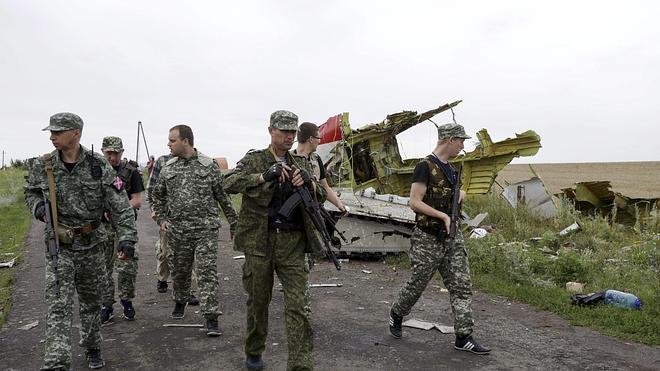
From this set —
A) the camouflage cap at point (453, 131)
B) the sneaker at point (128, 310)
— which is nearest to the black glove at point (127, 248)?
the sneaker at point (128, 310)

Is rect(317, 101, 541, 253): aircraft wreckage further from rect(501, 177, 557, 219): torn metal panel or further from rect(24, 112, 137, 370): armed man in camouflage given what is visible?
rect(24, 112, 137, 370): armed man in camouflage

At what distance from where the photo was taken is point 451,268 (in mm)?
4922

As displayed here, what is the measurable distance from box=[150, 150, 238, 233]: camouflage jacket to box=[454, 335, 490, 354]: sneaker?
2.36 metres

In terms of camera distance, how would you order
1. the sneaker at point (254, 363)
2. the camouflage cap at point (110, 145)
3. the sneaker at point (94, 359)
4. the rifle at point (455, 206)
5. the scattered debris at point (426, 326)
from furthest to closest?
the camouflage cap at point (110, 145), the scattered debris at point (426, 326), the rifle at point (455, 206), the sneaker at point (94, 359), the sneaker at point (254, 363)

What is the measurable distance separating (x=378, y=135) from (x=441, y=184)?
6.85 m

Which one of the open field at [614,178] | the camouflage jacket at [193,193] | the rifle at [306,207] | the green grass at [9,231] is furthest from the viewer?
the open field at [614,178]

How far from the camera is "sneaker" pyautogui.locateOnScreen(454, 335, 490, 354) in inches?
192

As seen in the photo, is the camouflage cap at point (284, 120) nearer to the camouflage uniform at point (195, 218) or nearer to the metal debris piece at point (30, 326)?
the camouflage uniform at point (195, 218)

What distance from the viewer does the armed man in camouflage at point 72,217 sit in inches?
158

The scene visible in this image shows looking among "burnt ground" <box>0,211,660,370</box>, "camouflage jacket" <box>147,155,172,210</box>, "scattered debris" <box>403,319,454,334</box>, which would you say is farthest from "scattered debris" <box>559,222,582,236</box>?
"camouflage jacket" <box>147,155,172,210</box>

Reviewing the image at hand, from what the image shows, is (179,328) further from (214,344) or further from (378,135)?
(378,135)

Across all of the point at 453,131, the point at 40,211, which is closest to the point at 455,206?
the point at 453,131

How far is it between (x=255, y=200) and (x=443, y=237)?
1733 millimetres

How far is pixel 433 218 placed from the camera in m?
4.89
